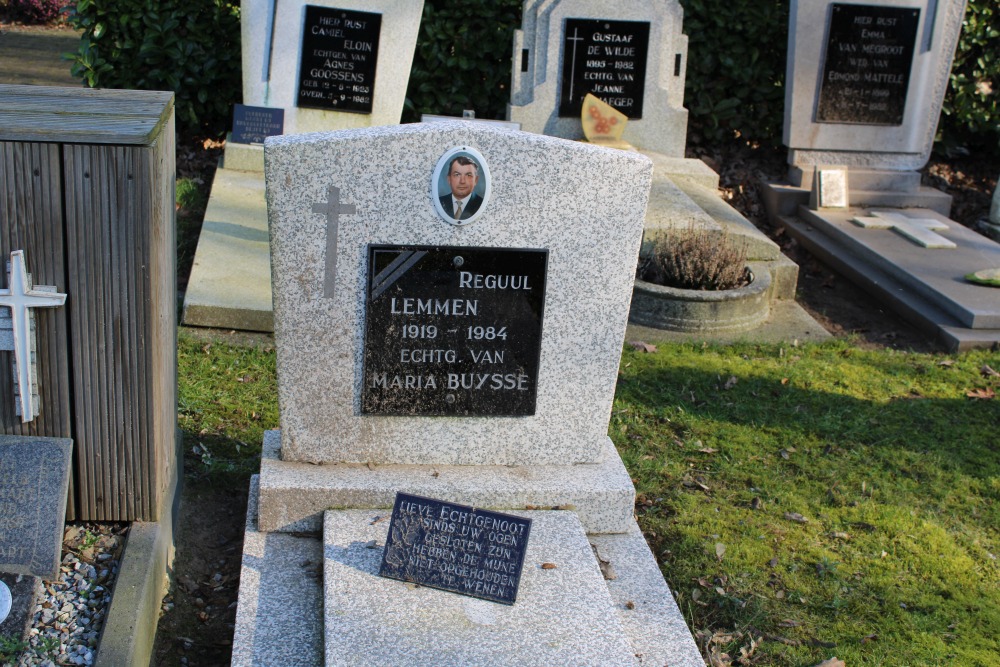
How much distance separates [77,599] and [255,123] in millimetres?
5712

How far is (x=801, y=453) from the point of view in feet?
16.9

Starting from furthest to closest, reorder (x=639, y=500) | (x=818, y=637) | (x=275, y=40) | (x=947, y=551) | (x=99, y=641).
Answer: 1. (x=275, y=40)
2. (x=639, y=500)
3. (x=947, y=551)
4. (x=818, y=637)
5. (x=99, y=641)

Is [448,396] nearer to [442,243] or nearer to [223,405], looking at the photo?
[442,243]

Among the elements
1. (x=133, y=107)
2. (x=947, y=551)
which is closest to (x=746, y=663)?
(x=947, y=551)

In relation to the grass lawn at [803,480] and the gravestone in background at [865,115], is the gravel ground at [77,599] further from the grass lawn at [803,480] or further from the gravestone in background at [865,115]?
the gravestone in background at [865,115]

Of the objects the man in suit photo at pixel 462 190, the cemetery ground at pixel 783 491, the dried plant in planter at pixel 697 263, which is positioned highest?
the man in suit photo at pixel 462 190

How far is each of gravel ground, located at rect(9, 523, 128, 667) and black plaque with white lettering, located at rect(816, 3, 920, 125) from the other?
7.93m

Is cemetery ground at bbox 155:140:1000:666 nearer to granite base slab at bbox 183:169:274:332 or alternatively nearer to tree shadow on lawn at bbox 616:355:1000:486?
tree shadow on lawn at bbox 616:355:1000:486

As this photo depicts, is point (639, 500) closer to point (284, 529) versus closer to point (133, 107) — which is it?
point (284, 529)

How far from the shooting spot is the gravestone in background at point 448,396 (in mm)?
3398

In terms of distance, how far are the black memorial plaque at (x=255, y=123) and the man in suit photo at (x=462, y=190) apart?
503 cm

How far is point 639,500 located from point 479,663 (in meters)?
1.74

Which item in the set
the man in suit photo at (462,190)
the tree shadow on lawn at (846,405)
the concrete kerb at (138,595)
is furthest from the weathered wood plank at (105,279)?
the tree shadow on lawn at (846,405)

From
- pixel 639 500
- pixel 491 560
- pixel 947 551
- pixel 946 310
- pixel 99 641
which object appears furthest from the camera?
pixel 946 310
